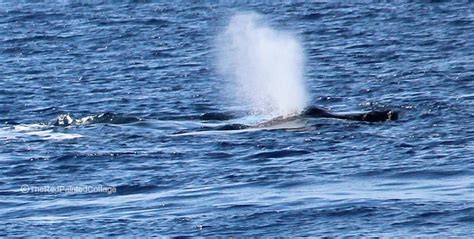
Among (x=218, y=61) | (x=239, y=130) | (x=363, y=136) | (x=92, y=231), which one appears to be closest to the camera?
(x=92, y=231)

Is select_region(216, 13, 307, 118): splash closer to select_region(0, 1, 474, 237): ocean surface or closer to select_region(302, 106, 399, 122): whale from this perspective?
select_region(0, 1, 474, 237): ocean surface

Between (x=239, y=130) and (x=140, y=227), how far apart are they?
1001 cm

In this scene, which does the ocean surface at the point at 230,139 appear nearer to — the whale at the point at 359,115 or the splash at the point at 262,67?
the whale at the point at 359,115

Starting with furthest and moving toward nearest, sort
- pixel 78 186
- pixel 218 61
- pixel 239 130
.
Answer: pixel 218 61 → pixel 239 130 → pixel 78 186

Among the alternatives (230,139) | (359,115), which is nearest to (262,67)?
(359,115)

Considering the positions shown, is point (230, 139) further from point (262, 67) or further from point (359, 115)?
point (262, 67)

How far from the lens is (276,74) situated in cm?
4112

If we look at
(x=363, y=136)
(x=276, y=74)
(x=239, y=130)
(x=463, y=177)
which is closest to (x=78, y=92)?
(x=276, y=74)

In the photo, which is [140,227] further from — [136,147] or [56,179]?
[136,147]

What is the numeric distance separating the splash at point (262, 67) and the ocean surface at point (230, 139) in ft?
1.62

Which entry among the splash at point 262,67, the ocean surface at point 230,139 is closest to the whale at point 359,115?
the ocean surface at point 230,139

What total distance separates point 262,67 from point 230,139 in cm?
1249

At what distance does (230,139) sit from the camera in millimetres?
30469

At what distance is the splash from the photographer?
36875mm
